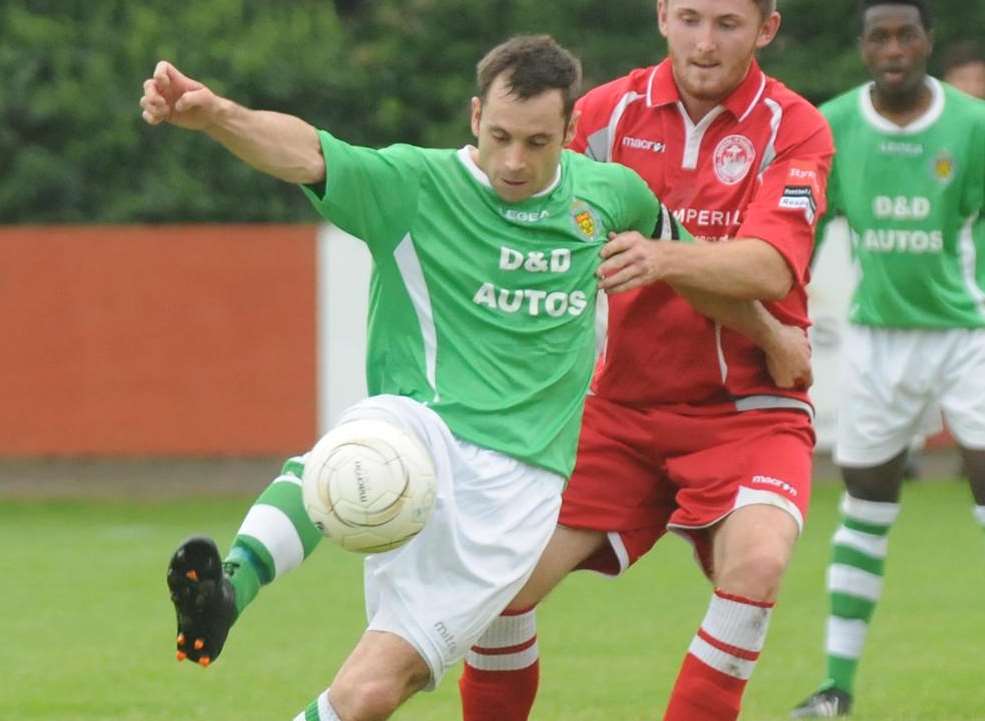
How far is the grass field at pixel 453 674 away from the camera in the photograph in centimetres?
727

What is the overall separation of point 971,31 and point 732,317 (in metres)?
16.4

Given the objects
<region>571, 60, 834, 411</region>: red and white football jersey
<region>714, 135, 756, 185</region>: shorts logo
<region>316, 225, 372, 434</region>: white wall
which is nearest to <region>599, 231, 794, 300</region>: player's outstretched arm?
<region>571, 60, 834, 411</region>: red and white football jersey

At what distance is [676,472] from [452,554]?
3.46 feet

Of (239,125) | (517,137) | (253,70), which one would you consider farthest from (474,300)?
(253,70)

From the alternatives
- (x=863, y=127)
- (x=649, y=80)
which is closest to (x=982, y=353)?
(x=863, y=127)

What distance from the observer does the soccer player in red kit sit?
535cm

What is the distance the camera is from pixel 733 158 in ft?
18.5

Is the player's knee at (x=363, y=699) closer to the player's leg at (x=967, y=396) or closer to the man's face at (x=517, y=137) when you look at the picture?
the man's face at (x=517, y=137)

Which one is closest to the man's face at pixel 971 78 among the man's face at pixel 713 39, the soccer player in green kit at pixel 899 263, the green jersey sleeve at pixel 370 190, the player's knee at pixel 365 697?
the soccer player in green kit at pixel 899 263

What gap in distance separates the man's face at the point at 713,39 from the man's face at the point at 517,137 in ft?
2.38

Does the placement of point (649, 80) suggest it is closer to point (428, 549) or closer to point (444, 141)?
point (428, 549)

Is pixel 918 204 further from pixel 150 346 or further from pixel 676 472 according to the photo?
pixel 150 346

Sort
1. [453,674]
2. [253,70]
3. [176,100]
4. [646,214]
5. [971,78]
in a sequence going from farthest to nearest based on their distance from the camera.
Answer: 1. [253,70]
2. [971,78]
3. [453,674]
4. [646,214]
5. [176,100]

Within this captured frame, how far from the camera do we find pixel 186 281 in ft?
52.8
